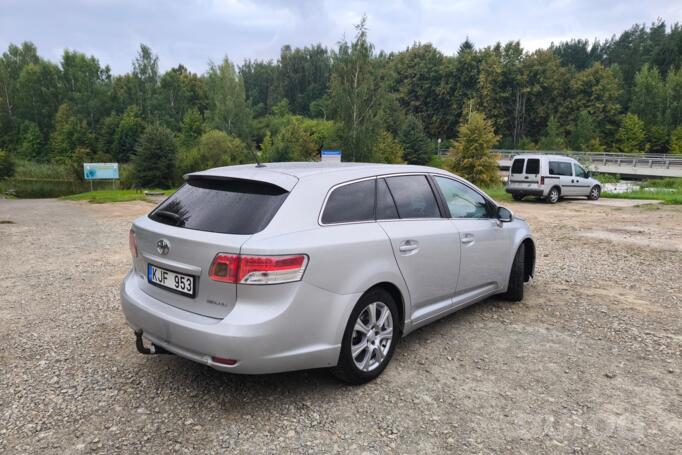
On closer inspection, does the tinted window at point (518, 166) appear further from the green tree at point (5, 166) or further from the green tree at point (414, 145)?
the green tree at point (5, 166)

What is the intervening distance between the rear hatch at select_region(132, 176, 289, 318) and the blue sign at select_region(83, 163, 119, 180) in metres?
28.1

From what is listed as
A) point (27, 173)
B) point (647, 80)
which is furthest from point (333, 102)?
point (647, 80)

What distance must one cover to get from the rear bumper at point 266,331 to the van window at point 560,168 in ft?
58.3

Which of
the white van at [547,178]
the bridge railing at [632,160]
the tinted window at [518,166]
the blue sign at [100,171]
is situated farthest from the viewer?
the bridge railing at [632,160]

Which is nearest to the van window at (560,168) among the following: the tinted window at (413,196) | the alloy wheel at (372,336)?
the tinted window at (413,196)

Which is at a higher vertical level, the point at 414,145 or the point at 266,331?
the point at 414,145

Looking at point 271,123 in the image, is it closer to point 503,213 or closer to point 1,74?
point 1,74

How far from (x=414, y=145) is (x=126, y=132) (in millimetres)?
40035

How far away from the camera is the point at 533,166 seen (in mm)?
18703

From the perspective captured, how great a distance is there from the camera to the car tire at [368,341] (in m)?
3.29

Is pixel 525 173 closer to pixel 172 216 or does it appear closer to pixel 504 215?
pixel 504 215

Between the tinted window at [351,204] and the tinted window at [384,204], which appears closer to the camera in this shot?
the tinted window at [351,204]

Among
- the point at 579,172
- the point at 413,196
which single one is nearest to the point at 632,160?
the point at 579,172

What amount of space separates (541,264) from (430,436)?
18.1 feet
